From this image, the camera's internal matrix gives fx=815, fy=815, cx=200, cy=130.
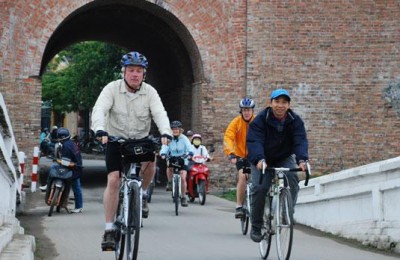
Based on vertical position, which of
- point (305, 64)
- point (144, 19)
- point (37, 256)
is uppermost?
point (144, 19)

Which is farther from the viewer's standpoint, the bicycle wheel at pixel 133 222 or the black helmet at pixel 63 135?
the black helmet at pixel 63 135

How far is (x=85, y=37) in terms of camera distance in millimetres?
27500

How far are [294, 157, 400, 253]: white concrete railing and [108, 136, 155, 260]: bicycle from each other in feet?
11.8

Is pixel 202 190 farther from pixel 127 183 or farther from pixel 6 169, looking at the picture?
pixel 127 183

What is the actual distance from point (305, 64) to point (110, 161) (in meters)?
12.8

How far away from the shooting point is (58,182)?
1412 centimetres

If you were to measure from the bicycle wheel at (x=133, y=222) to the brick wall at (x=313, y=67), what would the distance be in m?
12.6

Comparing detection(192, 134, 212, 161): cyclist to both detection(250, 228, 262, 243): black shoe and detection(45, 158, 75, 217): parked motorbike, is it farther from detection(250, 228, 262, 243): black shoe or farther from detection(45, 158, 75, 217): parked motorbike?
detection(250, 228, 262, 243): black shoe

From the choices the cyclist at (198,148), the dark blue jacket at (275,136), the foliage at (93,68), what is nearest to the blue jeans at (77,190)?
the cyclist at (198,148)

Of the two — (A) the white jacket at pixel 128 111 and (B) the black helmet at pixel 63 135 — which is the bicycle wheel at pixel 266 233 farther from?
(B) the black helmet at pixel 63 135

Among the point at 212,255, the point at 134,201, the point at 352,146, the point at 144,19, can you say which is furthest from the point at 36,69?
the point at 134,201

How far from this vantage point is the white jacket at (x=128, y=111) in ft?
26.3

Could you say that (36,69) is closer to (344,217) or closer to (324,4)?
(324,4)

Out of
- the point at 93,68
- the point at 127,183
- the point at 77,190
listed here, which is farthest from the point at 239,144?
the point at 93,68
